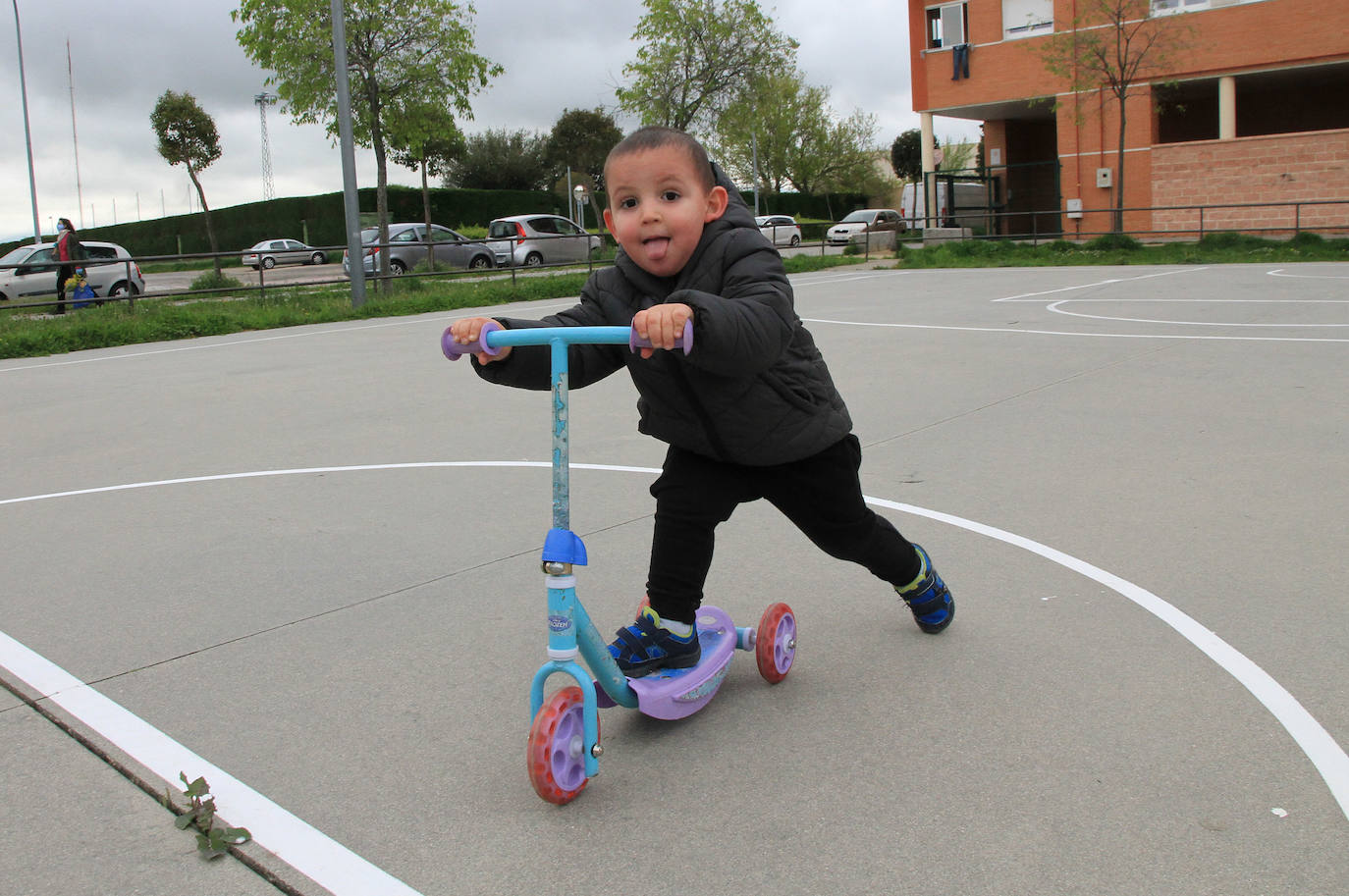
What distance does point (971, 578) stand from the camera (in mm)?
4156

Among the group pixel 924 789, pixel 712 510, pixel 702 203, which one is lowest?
pixel 924 789

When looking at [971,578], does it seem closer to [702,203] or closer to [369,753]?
[702,203]

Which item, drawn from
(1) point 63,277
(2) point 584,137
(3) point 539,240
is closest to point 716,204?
(1) point 63,277

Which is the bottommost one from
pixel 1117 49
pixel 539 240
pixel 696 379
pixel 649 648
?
pixel 649 648

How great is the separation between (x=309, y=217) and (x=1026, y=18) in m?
29.0

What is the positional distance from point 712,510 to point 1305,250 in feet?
76.3

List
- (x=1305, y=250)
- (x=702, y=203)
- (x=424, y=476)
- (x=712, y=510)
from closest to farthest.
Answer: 1. (x=702, y=203)
2. (x=712, y=510)
3. (x=424, y=476)
4. (x=1305, y=250)

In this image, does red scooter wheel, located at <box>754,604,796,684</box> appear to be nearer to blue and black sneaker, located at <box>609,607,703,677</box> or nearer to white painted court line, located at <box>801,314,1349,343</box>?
blue and black sneaker, located at <box>609,607,703,677</box>

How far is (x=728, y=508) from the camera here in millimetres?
3092

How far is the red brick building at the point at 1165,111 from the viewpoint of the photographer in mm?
27781

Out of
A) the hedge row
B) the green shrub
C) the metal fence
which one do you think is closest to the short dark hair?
the metal fence

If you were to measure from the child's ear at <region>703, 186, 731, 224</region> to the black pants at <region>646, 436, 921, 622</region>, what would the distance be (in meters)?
0.60

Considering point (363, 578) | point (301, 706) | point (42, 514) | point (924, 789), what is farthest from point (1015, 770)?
point (42, 514)

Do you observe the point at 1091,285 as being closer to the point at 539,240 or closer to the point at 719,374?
the point at 719,374
